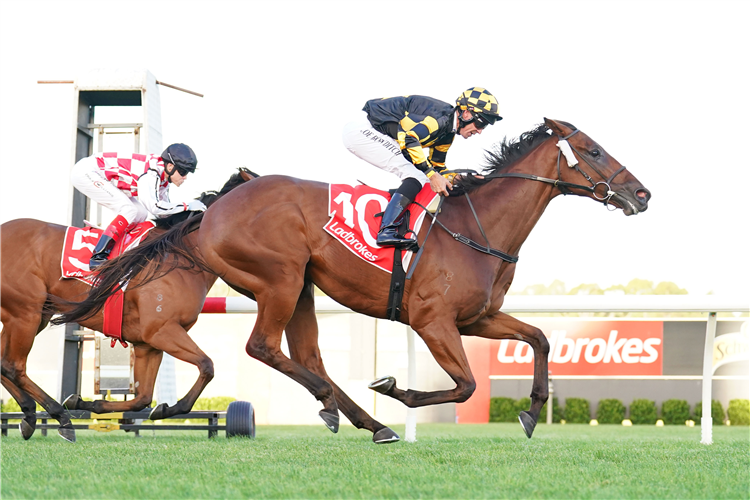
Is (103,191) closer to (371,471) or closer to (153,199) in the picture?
(153,199)

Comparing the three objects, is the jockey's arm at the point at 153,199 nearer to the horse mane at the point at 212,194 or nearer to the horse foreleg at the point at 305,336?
the horse mane at the point at 212,194

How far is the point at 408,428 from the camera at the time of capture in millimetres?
5547

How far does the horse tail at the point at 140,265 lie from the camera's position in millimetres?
5184

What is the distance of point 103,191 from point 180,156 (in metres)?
0.72

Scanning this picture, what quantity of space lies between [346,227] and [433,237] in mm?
491

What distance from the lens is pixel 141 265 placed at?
5242 millimetres

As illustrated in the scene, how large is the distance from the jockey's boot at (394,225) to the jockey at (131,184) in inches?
78.3

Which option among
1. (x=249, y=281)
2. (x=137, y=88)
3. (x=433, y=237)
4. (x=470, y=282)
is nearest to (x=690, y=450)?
(x=470, y=282)

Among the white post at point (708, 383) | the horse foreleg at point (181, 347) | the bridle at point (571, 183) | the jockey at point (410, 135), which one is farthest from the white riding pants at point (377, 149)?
the white post at point (708, 383)

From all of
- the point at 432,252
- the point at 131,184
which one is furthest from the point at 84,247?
the point at 432,252

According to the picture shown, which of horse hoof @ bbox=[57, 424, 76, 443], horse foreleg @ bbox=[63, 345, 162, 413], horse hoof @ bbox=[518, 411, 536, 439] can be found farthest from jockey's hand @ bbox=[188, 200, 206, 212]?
horse hoof @ bbox=[518, 411, 536, 439]

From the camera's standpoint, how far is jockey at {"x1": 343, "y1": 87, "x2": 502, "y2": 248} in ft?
14.2

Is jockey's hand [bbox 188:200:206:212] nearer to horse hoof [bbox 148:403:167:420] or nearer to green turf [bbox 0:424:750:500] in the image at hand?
horse hoof [bbox 148:403:167:420]

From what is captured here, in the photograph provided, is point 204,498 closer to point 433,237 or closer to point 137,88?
point 433,237
